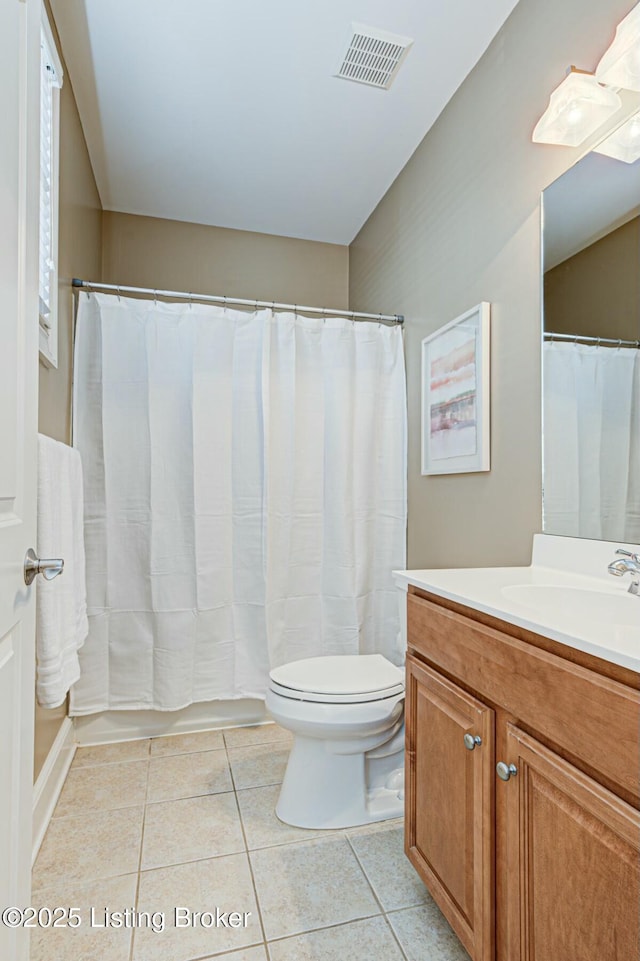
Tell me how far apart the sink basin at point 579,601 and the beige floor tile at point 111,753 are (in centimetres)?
165

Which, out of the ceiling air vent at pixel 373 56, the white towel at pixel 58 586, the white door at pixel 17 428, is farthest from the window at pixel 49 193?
the ceiling air vent at pixel 373 56

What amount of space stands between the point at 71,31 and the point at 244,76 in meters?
0.57

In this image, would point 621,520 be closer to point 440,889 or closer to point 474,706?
point 474,706

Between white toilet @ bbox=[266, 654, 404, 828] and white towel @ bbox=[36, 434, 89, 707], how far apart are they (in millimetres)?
641

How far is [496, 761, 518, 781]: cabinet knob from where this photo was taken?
905mm

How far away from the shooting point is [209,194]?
8.57ft

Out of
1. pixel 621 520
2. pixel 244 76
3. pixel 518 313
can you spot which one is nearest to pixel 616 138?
pixel 518 313

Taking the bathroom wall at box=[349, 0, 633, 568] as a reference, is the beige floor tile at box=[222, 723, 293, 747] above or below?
below

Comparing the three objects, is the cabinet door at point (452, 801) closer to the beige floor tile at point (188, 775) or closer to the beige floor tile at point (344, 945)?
the beige floor tile at point (344, 945)

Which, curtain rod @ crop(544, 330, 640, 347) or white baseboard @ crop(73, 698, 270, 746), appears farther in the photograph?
white baseboard @ crop(73, 698, 270, 746)

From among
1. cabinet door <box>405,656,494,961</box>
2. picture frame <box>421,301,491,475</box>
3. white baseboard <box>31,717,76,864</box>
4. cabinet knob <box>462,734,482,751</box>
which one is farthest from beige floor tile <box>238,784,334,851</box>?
picture frame <box>421,301,491,475</box>

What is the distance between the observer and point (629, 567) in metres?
1.11

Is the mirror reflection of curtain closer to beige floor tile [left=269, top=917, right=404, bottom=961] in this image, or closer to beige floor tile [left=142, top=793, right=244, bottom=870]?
beige floor tile [left=269, top=917, right=404, bottom=961]

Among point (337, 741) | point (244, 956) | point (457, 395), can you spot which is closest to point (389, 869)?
point (337, 741)
